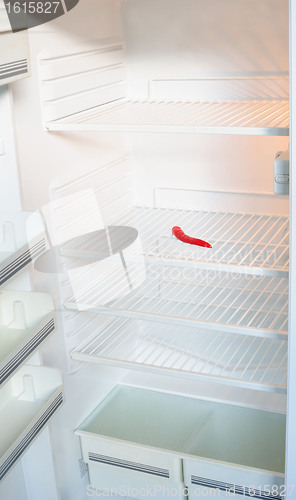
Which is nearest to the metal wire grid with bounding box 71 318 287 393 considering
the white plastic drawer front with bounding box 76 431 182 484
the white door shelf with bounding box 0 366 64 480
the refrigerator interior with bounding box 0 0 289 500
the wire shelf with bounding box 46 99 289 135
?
the refrigerator interior with bounding box 0 0 289 500

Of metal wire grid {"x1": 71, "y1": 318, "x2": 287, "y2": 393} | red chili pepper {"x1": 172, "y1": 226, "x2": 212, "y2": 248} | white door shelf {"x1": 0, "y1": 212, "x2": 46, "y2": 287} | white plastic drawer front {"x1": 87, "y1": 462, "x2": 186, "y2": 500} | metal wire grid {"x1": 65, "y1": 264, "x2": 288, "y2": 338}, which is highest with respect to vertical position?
white door shelf {"x1": 0, "y1": 212, "x2": 46, "y2": 287}

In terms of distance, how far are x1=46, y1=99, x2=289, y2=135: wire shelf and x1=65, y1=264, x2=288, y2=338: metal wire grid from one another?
520mm

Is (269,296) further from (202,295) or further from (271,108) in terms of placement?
(271,108)

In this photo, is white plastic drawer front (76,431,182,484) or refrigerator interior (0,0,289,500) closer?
refrigerator interior (0,0,289,500)

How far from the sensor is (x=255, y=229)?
6.86 ft

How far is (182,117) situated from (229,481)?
3.63 ft

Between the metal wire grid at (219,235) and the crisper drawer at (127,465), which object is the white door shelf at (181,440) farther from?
the metal wire grid at (219,235)

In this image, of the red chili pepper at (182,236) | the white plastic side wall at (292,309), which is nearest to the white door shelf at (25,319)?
the white plastic side wall at (292,309)

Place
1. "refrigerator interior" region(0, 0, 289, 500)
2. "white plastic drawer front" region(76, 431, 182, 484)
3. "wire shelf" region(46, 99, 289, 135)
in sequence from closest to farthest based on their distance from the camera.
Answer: "wire shelf" region(46, 99, 289, 135) < "refrigerator interior" region(0, 0, 289, 500) < "white plastic drawer front" region(76, 431, 182, 484)

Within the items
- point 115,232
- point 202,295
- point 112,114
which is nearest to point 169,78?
point 112,114

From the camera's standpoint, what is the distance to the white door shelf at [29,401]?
153 centimetres

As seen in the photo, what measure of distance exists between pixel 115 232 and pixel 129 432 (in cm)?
66

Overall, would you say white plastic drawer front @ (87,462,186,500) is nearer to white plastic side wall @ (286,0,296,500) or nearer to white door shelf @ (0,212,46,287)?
white plastic side wall @ (286,0,296,500)

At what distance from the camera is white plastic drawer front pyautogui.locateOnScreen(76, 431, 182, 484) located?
6.45 ft
